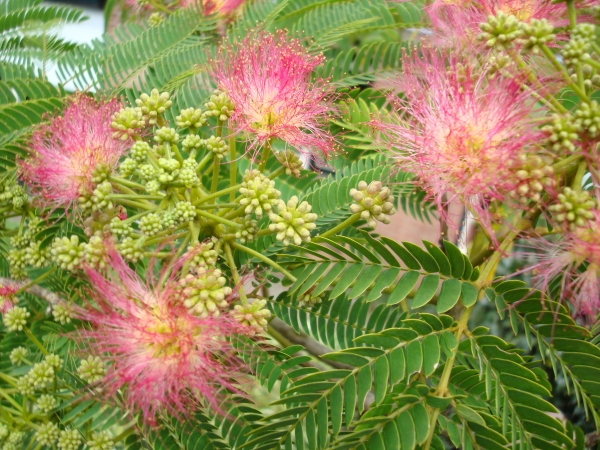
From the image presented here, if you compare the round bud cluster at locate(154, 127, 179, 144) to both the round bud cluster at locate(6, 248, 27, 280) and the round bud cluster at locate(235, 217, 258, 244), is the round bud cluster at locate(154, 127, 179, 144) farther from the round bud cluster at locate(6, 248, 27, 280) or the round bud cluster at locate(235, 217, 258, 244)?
the round bud cluster at locate(6, 248, 27, 280)

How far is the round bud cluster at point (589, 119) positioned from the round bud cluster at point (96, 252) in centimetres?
109

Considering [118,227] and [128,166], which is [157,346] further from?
[128,166]

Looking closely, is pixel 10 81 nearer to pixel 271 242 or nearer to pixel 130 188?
pixel 130 188

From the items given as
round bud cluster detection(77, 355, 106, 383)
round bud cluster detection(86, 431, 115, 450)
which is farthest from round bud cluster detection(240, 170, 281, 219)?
round bud cluster detection(86, 431, 115, 450)

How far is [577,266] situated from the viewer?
1.22 meters

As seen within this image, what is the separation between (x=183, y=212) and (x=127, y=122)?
1.17 feet

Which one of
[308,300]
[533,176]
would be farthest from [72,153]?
[533,176]

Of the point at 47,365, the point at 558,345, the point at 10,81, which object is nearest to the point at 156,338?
the point at 47,365

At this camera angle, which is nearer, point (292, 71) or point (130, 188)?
point (130, 188)

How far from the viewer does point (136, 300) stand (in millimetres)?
1351

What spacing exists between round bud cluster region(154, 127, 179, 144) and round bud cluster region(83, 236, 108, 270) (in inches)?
11.5

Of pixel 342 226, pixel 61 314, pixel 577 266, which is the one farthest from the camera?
pixel 61 314

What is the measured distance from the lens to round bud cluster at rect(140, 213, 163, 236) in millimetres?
1308

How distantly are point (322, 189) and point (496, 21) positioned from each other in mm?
698
